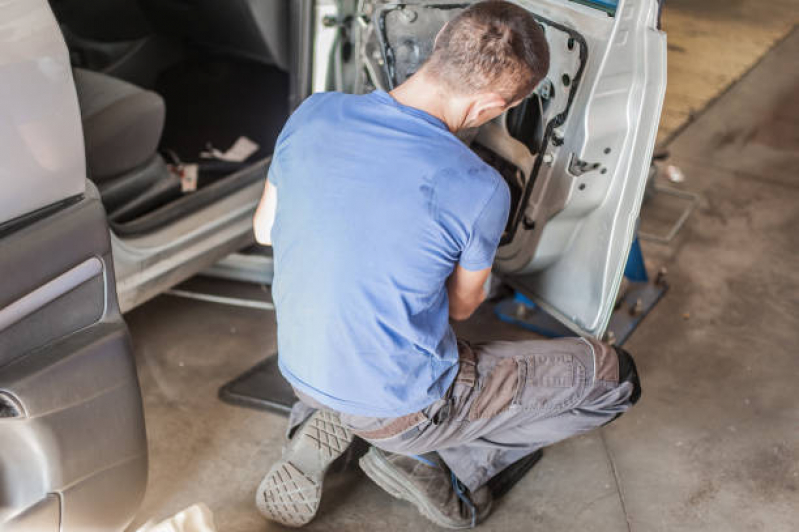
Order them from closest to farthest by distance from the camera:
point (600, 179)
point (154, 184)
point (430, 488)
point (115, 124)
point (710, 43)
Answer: point (430, 488)
point (600, 179)
point (115, 124)
point (154, 184)
point (710, 43)

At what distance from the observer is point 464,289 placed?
1.66 metres

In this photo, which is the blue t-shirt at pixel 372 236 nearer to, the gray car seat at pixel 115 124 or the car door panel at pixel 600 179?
the car door panel at pixel 600 179

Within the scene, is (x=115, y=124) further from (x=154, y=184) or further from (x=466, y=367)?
(x=466, y=367)

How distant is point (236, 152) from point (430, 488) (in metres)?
1.66

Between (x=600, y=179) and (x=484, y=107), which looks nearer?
(x=484, y=107)

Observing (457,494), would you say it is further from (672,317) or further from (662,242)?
(662,242)

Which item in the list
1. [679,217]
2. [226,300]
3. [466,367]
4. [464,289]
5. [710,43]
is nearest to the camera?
[464,289]

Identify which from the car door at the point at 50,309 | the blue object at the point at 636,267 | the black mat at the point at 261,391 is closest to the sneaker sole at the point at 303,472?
the black mat at the point at 261,391

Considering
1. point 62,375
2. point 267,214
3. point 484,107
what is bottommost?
point 62,375

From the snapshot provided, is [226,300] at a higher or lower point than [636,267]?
lower

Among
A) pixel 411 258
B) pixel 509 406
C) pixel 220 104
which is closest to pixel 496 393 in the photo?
pixel 509 406

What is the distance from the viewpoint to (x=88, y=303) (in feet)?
5.11

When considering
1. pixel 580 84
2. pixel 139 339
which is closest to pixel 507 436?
pixel 580 84

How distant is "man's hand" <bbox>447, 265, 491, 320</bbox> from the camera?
1.60 meters
